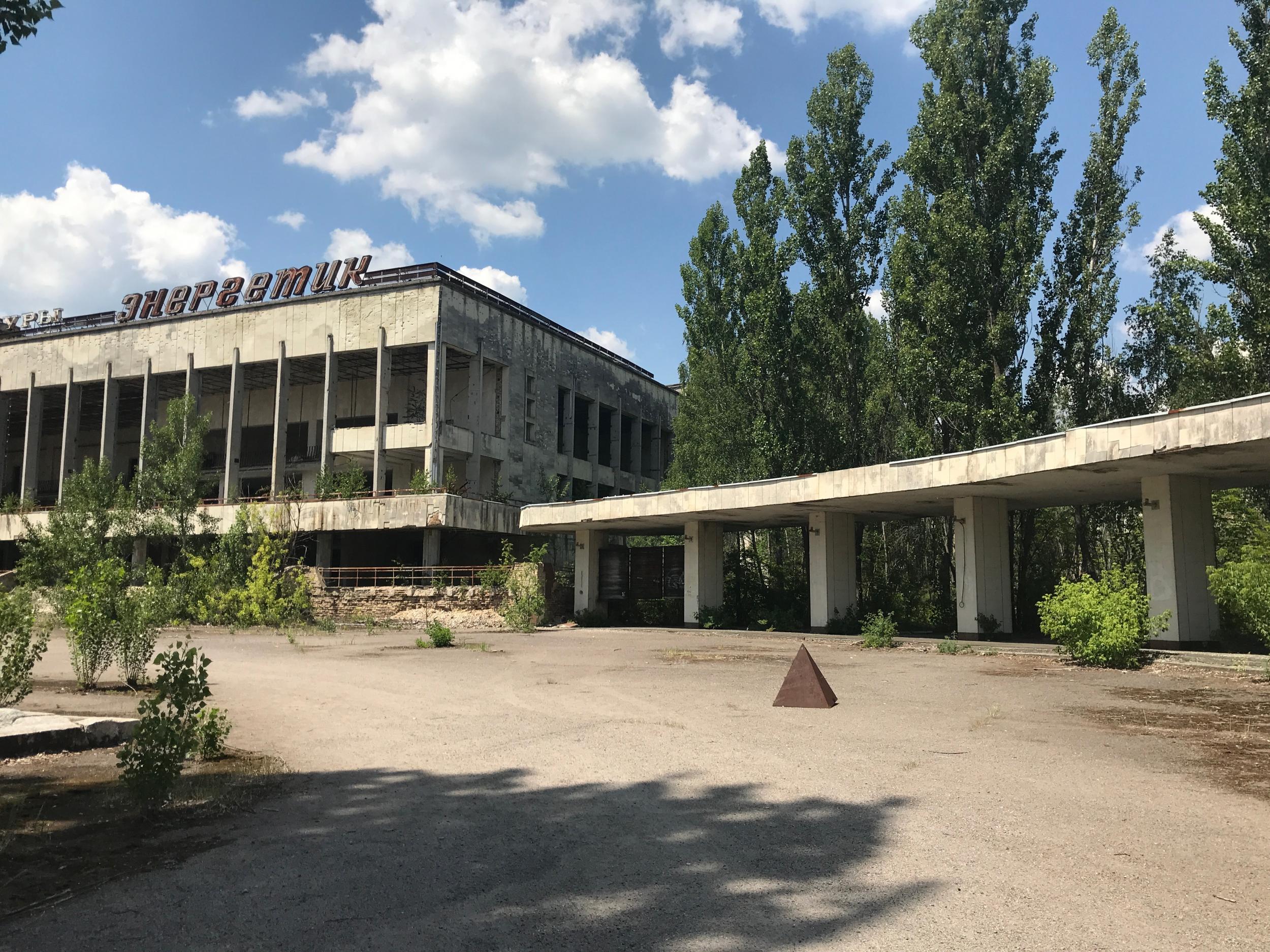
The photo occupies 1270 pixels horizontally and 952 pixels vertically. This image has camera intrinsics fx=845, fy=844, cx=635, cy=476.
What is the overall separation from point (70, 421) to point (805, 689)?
4530 centimetres

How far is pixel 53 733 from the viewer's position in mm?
6695

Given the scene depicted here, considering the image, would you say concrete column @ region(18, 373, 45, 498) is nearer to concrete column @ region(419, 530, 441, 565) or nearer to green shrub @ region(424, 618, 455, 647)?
concrete column @ region(419, 530, 441, 565)

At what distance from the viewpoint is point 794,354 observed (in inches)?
1016

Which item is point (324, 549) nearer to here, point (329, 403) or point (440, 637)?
point (329, 403)

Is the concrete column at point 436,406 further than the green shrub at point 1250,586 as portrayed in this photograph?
Yes

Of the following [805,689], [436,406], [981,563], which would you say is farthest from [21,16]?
[436,406]

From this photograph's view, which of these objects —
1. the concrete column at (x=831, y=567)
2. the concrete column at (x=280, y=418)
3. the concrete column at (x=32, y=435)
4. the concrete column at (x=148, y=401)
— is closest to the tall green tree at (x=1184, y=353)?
the concrete column at (x=831, y=567)

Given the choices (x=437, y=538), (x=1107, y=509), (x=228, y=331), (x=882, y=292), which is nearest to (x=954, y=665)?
(x=1107, y=509)

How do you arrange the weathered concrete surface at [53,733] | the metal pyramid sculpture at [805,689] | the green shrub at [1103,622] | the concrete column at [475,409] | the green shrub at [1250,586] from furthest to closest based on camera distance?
the concrete column at [475,409] < the green shrub at [1103,622] < the green shrub at [1250,586] < the metal pyramid sculpture at [805,689] < the weathered concrete surface at [53,733]

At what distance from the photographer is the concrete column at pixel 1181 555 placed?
14664 millimetres

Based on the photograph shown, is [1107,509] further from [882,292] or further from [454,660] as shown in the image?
[454,660]

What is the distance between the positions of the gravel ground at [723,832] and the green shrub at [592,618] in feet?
54.4

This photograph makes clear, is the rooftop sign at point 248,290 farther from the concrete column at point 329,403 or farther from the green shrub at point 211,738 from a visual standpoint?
the green shrub at point 211,738

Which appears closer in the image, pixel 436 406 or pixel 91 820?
pixel 91 820
